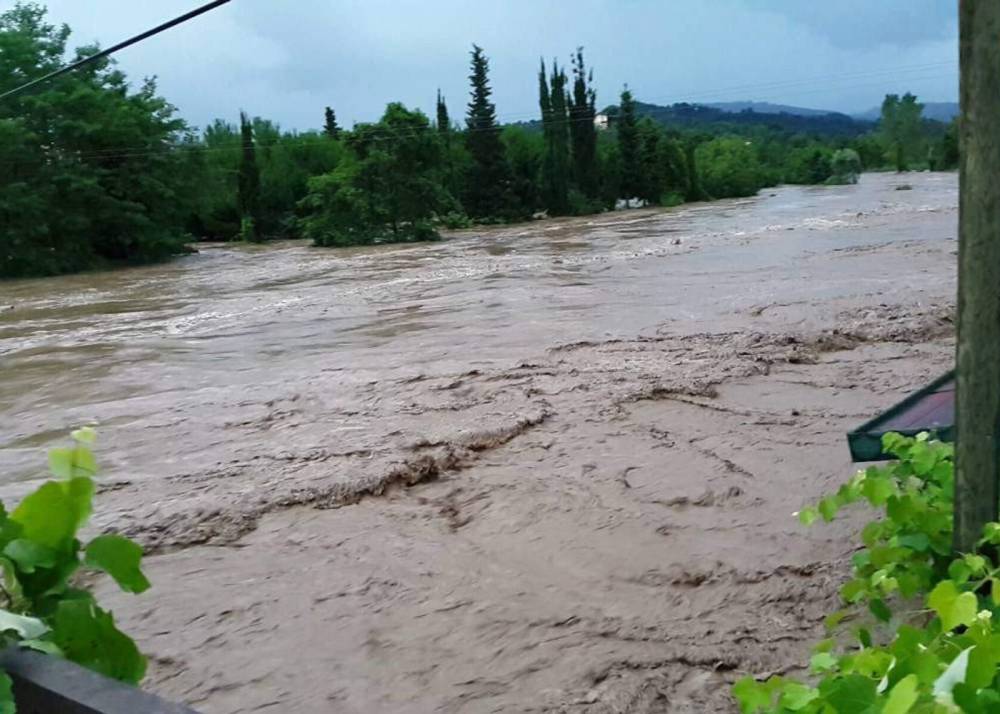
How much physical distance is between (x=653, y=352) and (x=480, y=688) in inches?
249

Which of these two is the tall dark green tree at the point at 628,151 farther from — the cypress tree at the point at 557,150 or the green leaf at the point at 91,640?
the green leaf at the point at 91,640

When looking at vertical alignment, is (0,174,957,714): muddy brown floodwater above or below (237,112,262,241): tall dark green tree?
below

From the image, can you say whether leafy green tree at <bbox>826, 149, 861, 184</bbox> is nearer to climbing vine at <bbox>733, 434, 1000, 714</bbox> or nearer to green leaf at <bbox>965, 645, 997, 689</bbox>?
climbing vine at <bbox>733, 434, 1000, 714</bbox>

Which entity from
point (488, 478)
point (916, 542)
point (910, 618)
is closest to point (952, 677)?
point (916, 542)

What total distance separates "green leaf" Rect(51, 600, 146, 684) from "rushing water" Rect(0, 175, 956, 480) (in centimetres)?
593

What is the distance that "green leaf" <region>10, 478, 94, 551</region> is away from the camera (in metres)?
2.01

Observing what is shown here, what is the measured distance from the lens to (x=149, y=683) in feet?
14.2

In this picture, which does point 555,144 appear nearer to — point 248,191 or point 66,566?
point 248,191

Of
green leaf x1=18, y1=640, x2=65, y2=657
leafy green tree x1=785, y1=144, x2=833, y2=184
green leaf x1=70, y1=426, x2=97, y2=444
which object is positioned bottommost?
green leaf x1=18, y1=640, x2=65, y2=657

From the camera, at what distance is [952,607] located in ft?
5.53

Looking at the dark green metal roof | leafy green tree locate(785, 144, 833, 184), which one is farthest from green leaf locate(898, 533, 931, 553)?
leafy green tree locate(785, 144, 833, 184)

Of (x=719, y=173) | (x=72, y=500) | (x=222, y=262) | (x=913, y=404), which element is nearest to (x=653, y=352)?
(x=913, y=404)

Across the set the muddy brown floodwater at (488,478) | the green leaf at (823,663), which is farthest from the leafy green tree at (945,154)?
the green leaf at (823,663)

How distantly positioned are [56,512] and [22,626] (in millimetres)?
263
